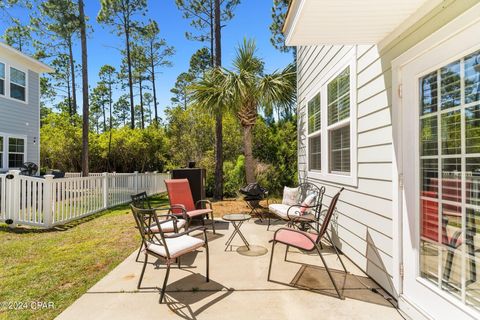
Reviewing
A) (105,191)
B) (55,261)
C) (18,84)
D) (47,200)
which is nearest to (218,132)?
(105,191)

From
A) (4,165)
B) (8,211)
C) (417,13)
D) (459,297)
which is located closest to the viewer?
(459,297)

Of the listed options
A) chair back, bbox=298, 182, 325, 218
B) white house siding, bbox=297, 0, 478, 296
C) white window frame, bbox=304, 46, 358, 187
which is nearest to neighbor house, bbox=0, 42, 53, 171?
chair back, bbox=298, 182, 325, 218

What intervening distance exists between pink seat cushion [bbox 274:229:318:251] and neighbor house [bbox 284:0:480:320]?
0.78 m

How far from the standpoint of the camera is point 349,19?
7.75ft

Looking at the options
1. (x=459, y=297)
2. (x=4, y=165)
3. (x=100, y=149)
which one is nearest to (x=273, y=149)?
(x=459, y=297)

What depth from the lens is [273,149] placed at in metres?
10.5

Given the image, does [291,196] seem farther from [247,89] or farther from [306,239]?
[247,89]

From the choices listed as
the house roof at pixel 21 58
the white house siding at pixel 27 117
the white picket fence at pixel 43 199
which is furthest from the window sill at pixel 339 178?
the house roof at pixel 21 58

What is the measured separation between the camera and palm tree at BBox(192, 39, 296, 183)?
22.3ft

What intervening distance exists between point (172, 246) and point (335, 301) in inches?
69.3

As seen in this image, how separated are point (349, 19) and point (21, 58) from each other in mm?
12758

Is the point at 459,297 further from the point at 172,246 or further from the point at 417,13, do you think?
the point at 172,246

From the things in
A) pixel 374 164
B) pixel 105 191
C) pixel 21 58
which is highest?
pixel 21 58

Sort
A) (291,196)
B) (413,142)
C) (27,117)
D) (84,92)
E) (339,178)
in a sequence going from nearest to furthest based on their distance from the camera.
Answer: (413,142), (339,178), (291,196), (84,92), (27,117)
